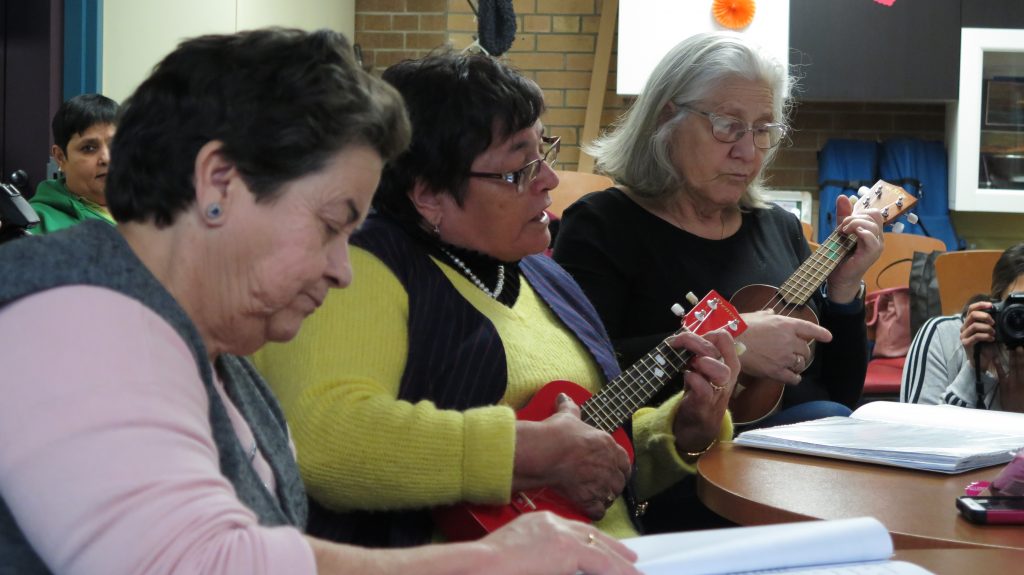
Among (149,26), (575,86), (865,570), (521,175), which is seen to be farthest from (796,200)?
(865,570)

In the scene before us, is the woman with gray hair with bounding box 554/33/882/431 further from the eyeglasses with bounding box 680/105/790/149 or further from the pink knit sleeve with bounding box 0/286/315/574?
the pink knit sleeve with bounding box 0/286/315/574

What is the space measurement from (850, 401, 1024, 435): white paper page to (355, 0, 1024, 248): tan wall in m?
3.91

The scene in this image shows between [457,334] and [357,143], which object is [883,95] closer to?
[457,334]

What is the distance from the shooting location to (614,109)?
5.71 metres

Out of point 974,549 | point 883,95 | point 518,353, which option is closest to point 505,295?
point 518,353

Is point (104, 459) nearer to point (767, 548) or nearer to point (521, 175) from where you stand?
point (767, 548)

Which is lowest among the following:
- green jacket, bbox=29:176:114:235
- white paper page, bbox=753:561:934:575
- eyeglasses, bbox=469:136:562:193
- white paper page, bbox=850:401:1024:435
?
white paper page, bbox=850:401:1024:435

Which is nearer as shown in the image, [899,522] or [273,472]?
[273,472]

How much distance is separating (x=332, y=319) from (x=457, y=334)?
0.59ft

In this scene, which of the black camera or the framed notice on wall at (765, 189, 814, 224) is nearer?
the black camera

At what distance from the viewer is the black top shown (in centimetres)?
212

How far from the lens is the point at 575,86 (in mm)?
5711

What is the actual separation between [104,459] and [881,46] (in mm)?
4962

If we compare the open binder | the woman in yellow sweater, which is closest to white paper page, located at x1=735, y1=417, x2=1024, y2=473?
the open binder
